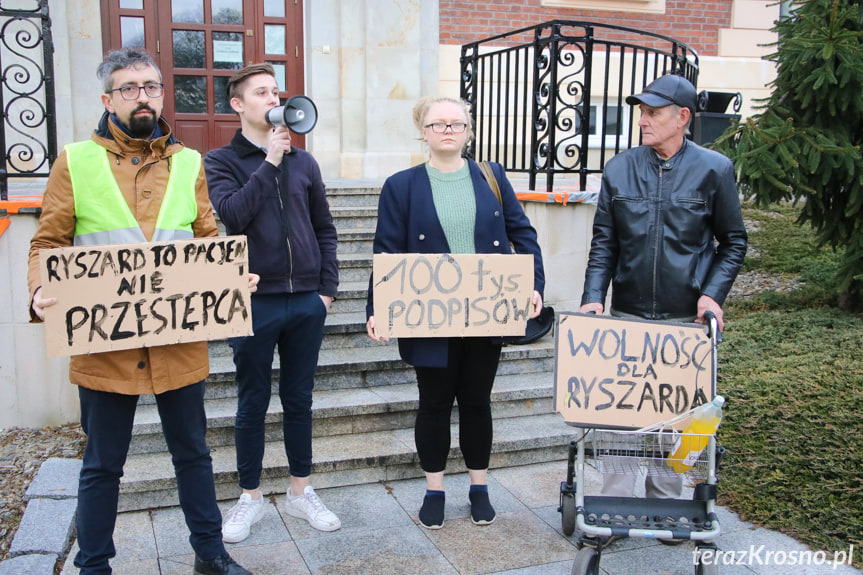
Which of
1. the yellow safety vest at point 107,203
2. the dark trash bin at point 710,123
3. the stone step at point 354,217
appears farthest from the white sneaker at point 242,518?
the dark trash bin at point 710,123

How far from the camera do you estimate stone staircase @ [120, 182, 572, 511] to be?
4148 mm

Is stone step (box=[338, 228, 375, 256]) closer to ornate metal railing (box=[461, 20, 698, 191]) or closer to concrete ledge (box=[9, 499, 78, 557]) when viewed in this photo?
ornate metal railing (box=[461, 20, 698, 191])

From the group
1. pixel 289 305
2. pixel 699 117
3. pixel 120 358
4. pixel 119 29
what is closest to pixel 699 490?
pixel 289 305

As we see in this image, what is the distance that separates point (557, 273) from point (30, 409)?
3762 millimetres

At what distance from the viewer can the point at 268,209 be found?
3438 millimetres

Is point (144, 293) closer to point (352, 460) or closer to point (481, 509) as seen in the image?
point (352, 460)

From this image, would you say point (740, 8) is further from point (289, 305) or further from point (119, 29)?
point (289, 305)

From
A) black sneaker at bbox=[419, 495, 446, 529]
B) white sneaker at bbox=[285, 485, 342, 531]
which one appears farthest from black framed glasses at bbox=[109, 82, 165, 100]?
black sneaker at bbox=[419, 495, 446, 529]

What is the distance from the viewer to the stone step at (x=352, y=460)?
3977mm

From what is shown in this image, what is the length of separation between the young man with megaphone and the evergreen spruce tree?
3710 mm

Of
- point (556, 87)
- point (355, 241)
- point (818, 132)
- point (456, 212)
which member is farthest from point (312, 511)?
point (818, 132)

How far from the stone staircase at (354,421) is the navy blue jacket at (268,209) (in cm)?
123

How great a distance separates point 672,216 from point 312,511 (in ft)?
7.22

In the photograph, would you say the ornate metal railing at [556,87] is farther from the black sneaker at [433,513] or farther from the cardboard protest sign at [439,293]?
the black sneaker at [433,513]
